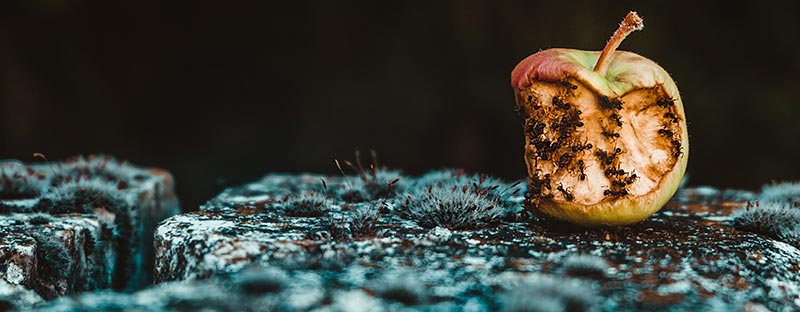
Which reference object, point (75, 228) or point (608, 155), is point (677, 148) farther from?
point (75, 228)

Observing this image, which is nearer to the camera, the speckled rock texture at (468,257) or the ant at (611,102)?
the speckled rock texture at (468,257)

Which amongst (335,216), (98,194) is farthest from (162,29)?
(335,216)

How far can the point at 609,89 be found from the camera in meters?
2.84

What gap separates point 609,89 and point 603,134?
0.19 meters

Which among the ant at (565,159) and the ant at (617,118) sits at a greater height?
the ant at (617,118)

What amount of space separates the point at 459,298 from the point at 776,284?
1.23 meters

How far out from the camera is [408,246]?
280 cm

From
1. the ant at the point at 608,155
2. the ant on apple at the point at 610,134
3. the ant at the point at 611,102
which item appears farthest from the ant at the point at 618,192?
the ant at the point at 611,102

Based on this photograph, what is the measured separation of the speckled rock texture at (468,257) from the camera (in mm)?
2287

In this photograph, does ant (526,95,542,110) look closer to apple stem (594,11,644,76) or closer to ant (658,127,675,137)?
apple stem (594,11,644,76)

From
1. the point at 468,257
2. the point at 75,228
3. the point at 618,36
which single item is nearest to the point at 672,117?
the point at 618,36

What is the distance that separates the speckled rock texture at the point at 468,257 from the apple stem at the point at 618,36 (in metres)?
0.67

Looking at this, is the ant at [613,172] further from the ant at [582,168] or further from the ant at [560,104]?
the ant at [560,104]

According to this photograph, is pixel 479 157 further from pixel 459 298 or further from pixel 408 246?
pixel 459 298
